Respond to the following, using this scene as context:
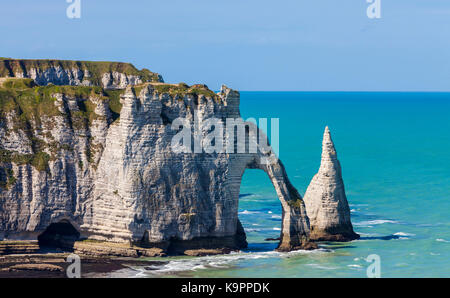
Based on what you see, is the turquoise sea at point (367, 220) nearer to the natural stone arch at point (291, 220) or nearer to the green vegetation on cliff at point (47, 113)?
the natural stone arch at point (291, 220)

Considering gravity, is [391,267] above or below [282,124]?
below

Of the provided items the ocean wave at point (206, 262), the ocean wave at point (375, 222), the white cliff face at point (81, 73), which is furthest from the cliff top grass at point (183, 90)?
the white cliff face at point (81, 73)

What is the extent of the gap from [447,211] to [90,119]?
3411cm

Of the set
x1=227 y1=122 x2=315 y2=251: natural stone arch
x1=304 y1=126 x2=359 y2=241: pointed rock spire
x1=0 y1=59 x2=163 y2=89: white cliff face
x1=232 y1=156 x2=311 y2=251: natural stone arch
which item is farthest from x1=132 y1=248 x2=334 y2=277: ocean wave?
x1=0 y1=59 x2=163 y2=89: white cliff face

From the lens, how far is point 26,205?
66.5 meters

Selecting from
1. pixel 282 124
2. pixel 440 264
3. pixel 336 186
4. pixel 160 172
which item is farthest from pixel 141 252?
pixel 282 124

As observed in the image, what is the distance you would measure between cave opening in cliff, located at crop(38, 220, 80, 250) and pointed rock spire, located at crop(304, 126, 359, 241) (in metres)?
18.4

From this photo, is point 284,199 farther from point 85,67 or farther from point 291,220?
point 85,67

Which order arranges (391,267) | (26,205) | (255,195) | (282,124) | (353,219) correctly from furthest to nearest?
(282,124), (255,195), (353,219), (26,205), (391,267)

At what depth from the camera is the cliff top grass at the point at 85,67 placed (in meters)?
94.8

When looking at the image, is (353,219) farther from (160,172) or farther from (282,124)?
(282,124)

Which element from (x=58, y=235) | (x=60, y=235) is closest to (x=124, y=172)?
(x=60, y=235)

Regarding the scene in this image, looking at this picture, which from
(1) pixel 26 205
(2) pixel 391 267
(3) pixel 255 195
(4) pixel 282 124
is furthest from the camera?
(4) pixel 282 124

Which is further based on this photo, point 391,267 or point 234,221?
point 234,221
